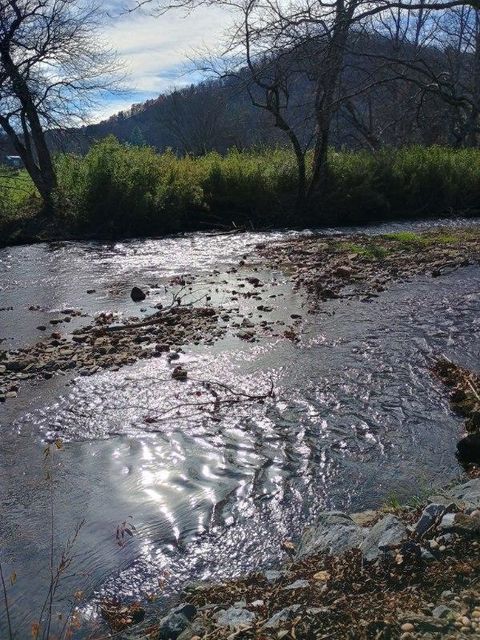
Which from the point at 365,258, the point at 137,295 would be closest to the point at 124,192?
the point at 365,258

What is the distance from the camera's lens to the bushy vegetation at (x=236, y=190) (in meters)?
18.1

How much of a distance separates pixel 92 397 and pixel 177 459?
1641 millimetres

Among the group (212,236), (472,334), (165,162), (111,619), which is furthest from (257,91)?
(111,619)

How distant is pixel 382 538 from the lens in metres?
3.47

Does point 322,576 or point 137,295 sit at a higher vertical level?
point 137,295

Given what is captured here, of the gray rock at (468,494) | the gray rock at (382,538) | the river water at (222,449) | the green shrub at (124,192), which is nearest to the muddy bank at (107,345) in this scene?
the river water at (222,449)

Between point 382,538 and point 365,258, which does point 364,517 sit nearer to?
point 382,538

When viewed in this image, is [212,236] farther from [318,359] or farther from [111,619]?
[111,619]

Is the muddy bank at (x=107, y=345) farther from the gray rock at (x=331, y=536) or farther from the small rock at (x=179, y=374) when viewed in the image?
the gray rock at (x=331, y=536)

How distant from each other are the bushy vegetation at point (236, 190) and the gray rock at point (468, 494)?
1468cm

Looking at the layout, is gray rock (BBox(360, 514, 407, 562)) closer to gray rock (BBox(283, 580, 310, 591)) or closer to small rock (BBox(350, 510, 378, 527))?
gray rock (BBox(283, 580, 310, 591))

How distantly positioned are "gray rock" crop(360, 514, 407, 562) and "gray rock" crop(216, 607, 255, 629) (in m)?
0.66

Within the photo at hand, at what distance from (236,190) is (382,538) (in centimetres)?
1701

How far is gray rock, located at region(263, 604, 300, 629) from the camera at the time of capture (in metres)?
2.93
